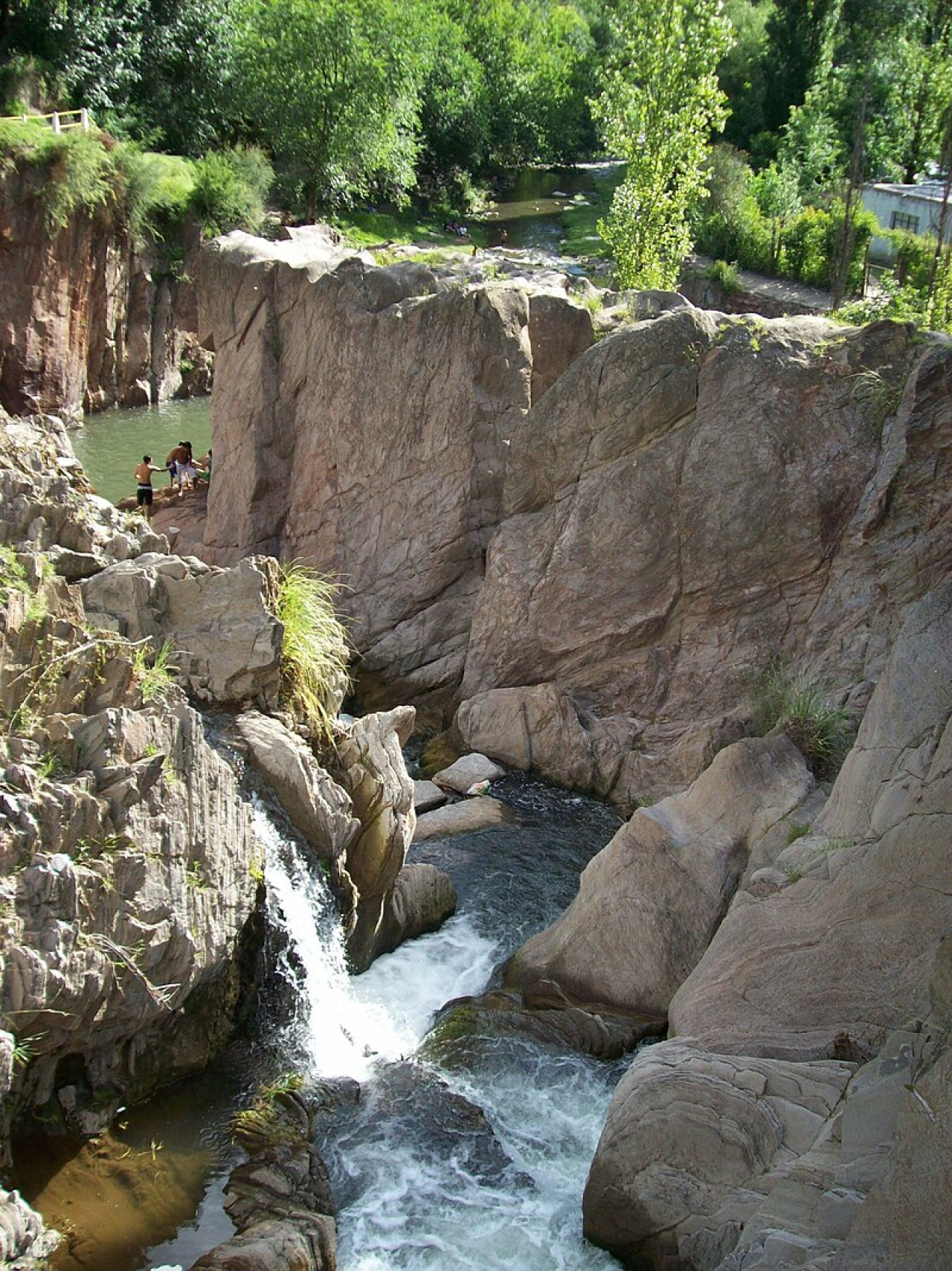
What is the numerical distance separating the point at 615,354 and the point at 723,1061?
1028cm

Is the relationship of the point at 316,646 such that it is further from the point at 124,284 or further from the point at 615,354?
the point at 124,284

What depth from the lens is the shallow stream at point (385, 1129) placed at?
8109mm

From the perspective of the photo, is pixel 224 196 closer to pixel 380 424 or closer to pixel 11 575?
pixel 380 424

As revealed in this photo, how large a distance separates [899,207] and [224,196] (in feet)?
71.4

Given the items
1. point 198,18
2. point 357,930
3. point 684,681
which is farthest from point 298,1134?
point 198,18

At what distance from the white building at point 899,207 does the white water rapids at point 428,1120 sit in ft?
111

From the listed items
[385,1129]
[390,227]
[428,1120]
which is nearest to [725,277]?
[390,227]

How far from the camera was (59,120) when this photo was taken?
35.5m

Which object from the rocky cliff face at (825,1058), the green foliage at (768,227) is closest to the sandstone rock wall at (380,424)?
the rocky cliff face at (825,1058)

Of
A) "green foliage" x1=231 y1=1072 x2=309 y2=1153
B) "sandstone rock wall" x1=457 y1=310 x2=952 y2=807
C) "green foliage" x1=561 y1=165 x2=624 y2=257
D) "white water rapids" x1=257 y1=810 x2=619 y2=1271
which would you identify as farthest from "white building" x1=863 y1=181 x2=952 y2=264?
"green foliage" x1=231 y1=1072 x2=309 y2=1153

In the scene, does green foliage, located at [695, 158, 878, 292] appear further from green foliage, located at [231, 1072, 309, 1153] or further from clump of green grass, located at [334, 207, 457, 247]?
green foliage, located at [231, 1072, 309, 1153]

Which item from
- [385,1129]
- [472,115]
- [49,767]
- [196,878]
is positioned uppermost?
[472,115]

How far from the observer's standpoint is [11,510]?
10.0 metres

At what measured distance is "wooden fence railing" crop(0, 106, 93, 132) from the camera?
110 feet
